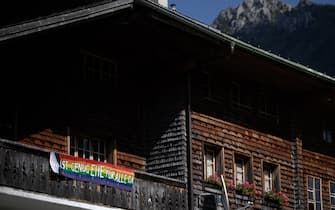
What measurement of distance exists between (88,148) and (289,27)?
4084 inches

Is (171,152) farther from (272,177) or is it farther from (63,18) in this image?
(63,18)

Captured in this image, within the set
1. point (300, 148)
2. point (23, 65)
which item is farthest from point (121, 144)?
point (300, 148)

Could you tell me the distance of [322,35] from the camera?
372 ft

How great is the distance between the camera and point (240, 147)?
2773cm

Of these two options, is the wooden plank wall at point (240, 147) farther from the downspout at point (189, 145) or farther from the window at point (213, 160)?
the downspout at point (189, 145)

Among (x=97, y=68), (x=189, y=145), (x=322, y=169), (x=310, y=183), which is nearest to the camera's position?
(x=97, y=68)

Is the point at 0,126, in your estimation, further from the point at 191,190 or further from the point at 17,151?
the point at 191,190

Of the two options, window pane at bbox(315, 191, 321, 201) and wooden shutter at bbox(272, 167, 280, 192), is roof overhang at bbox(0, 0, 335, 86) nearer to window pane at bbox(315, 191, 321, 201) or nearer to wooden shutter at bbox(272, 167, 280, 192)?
wooden shutter at bbox(272, 167, 280, 192)

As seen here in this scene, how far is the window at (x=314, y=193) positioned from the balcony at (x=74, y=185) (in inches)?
278

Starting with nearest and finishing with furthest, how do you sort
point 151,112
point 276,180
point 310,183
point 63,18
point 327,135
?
point 63,18 < point 151,112 < point 276,180 < point 310,183 < point 327,135

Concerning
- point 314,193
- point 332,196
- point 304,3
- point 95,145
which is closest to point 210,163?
point 95,145

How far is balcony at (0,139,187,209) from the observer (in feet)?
64.4

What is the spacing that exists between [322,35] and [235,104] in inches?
3438

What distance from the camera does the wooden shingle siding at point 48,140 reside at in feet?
73.8
